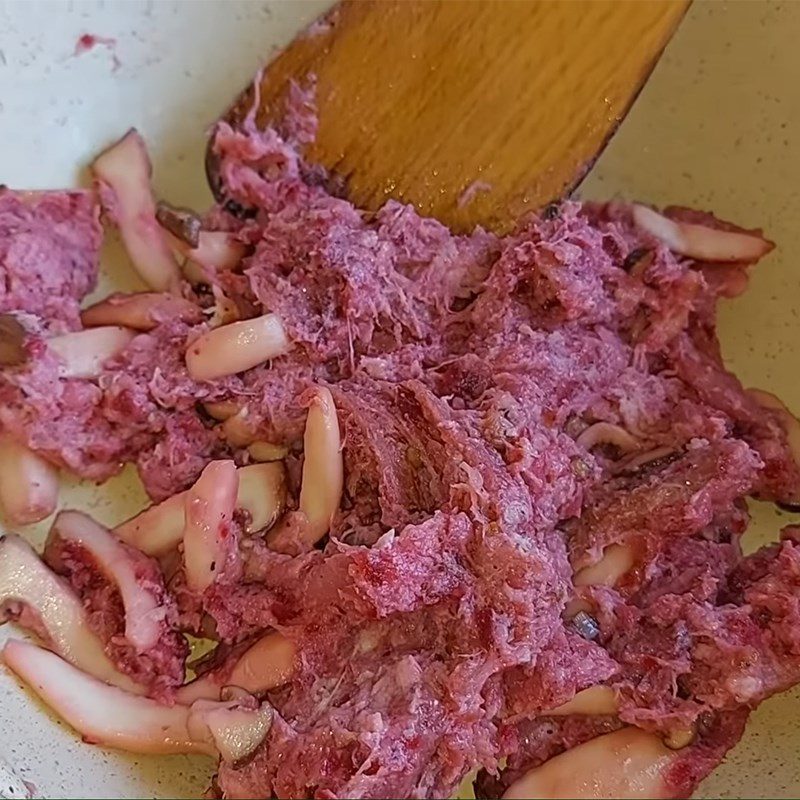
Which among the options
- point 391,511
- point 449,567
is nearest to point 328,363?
point 391,511

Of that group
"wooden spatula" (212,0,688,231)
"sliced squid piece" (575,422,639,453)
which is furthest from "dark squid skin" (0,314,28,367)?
"sliced squid piece" (575,422,639,453)

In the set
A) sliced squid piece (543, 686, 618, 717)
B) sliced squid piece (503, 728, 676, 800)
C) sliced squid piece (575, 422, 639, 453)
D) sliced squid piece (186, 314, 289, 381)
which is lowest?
sliced squid piece (503, 728, 676, 800)

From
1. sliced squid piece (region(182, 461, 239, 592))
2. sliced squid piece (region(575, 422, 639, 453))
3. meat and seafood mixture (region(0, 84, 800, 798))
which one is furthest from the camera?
sliced squid piece (region(575, 422, 639, 453))

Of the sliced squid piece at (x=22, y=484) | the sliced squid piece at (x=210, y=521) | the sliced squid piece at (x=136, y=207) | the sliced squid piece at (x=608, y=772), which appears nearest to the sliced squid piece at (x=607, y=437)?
the sliced squid piece at (x=608, y=772)

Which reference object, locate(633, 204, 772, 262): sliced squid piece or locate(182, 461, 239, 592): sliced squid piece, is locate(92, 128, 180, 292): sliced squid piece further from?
locate(633, 204, 772, 262): sliced squid piece

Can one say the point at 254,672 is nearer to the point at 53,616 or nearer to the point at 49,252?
the point at 53,616
